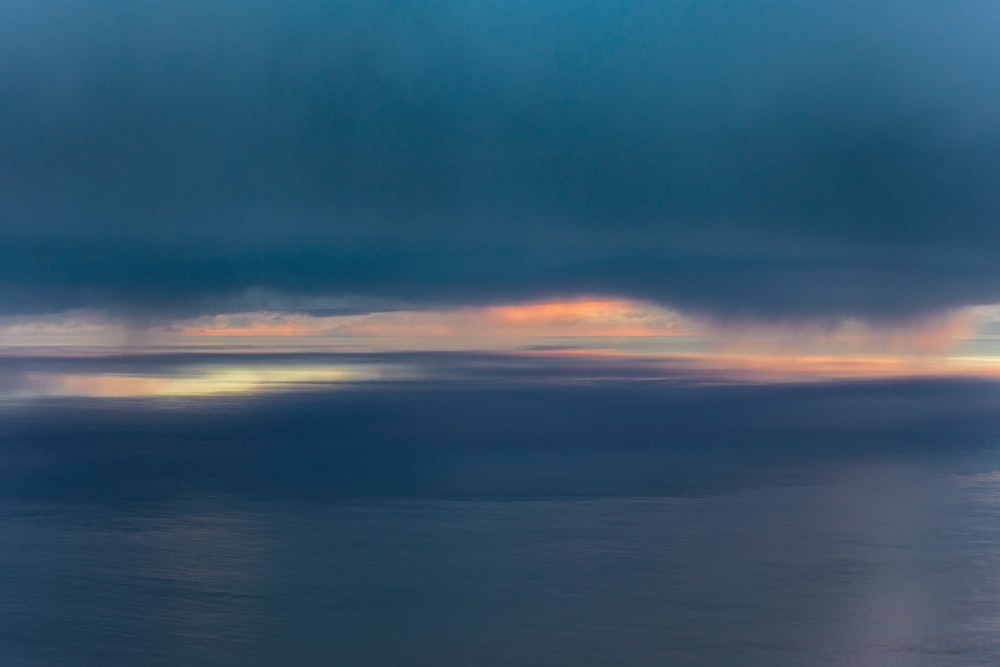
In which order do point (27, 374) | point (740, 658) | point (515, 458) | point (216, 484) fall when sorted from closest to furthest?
point (740, 658), point (216, 484), point (515, 458), point (27, 374)

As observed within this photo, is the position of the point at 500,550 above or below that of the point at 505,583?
above

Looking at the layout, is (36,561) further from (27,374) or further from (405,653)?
(27,374)

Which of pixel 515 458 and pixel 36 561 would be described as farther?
pixel 515 458

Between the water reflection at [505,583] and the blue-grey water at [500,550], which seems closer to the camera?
the water reflection at [505,583]

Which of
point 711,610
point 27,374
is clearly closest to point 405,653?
point 711,610

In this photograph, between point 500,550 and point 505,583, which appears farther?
point 500,550


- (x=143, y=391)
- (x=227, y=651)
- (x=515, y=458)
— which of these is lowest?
(x=227, y=651)

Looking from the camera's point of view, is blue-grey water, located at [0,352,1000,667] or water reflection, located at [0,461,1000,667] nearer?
water reflection, located at [0,461,1000,667]

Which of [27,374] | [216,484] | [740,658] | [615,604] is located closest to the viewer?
[740,658]
